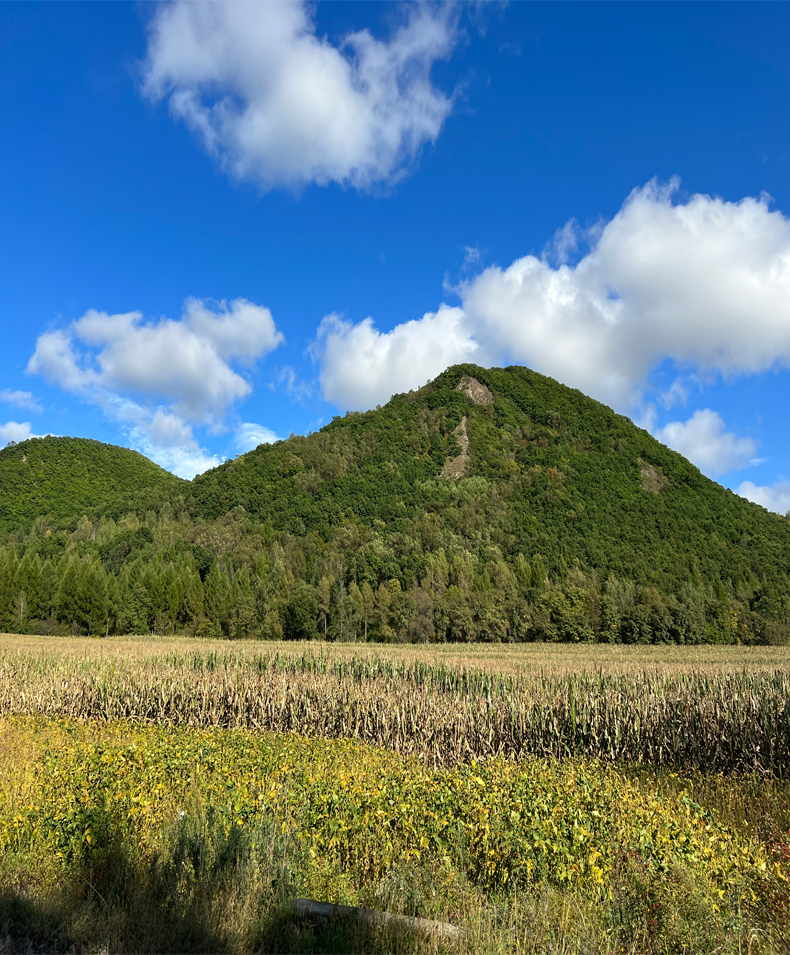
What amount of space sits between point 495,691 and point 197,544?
93.1 meters

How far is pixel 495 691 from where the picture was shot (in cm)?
1877

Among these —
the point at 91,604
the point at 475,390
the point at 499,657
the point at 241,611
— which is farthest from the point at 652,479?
the point at 91,604

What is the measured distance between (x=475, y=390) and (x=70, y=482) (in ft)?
379

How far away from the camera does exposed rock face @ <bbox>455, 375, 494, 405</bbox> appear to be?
559 ft

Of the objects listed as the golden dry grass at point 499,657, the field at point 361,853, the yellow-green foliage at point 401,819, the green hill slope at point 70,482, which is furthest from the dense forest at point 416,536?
the yellow-green foliage at point 401,819

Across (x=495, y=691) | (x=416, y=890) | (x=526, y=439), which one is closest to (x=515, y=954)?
(x=416, y=890)

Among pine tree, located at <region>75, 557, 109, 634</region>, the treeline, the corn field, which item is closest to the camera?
the corn field

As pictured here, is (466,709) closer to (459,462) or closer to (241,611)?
(241,611)

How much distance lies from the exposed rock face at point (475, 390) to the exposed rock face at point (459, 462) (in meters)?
16.7

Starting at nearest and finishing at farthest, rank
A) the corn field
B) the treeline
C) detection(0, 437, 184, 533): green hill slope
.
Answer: the corn field
the treeline
detection(0, 437, 184, 533): green hill slope

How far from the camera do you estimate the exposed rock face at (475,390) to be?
170 meters

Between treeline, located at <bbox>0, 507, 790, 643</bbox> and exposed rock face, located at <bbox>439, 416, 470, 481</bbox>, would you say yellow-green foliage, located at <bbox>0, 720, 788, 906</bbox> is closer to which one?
treeline, located at <bbox>0, 507, 790, 643</bbox>

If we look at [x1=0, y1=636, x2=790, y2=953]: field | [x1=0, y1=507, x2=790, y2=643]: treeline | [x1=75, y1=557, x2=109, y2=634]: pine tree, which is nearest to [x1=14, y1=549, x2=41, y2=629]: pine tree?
[x1=0, y1=507, x2=790, y2=643]: treeline

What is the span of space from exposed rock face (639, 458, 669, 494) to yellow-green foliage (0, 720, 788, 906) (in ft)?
415
